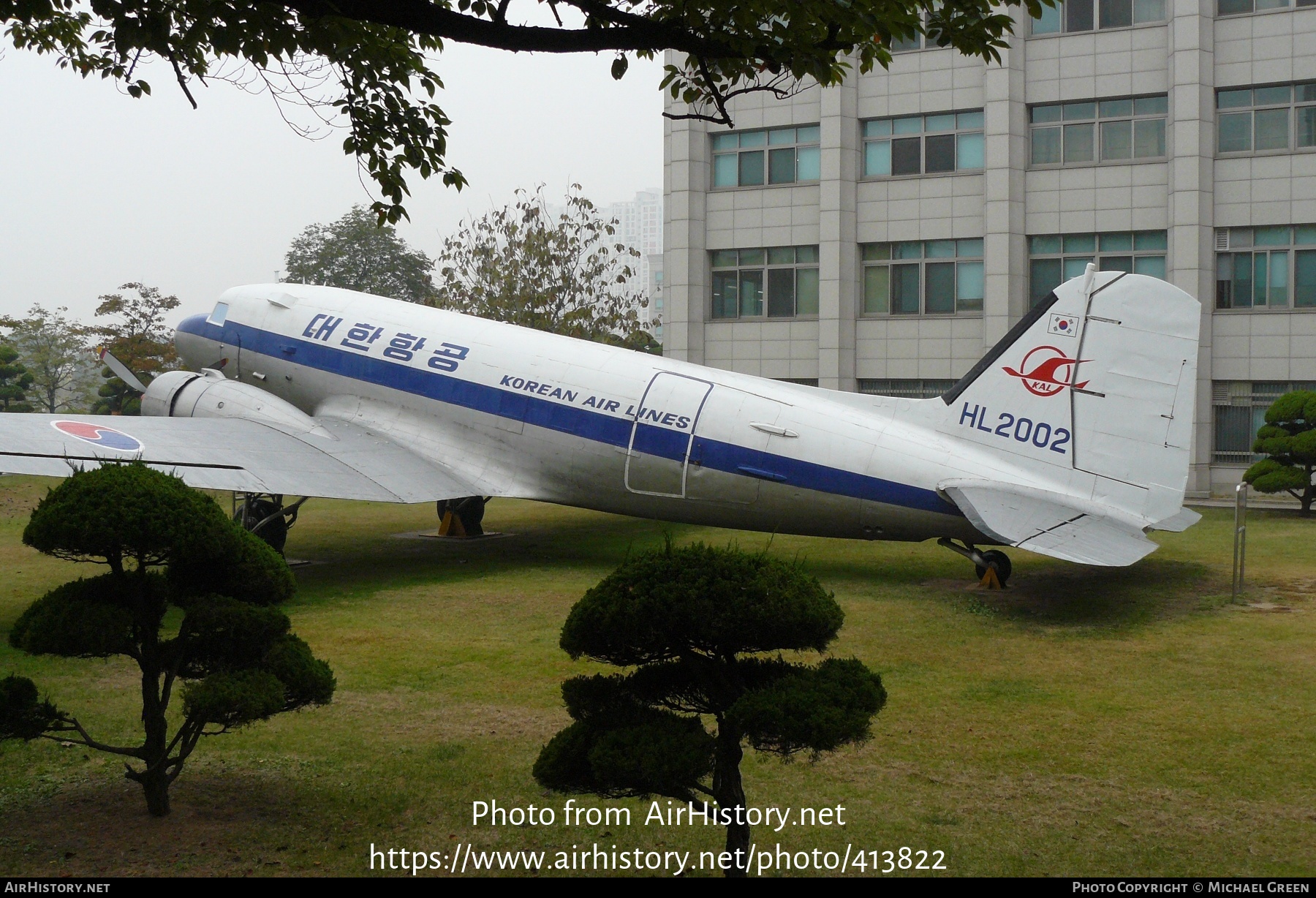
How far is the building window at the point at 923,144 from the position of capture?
30.5 metres

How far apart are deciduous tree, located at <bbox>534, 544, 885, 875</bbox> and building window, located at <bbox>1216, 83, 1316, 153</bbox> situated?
28.4 meters

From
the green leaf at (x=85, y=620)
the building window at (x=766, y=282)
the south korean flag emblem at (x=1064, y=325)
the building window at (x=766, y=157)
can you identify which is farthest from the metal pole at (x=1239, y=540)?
the building window at (x=766, y=157)

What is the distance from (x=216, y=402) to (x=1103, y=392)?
541 inches

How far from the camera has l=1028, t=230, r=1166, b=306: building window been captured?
94.8ft

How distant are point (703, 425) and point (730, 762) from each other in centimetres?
956

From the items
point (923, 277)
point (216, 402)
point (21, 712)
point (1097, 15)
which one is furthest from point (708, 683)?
point (1097, 15)

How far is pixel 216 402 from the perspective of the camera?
687 inches

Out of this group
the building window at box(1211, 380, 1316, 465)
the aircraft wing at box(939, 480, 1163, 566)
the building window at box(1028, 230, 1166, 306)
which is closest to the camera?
the aircraft wing at box(939, 480, 1163, 566)

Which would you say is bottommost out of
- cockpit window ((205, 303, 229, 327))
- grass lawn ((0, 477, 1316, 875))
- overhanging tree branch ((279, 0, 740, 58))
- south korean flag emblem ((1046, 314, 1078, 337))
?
grass lawn ((0, 477, 1316, 875))

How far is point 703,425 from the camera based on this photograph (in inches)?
580

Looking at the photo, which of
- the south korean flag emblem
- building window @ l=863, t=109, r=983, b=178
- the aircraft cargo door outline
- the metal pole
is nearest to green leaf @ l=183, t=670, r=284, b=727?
the aircraft cargo door outline

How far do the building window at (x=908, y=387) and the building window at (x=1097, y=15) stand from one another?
10357mm

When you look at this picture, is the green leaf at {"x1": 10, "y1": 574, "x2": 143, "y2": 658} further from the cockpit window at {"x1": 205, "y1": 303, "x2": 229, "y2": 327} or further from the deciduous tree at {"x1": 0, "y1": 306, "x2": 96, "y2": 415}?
the deciduous tree at {"x1": 0, "y1": 306, "x2": 96, "y2": 415}
